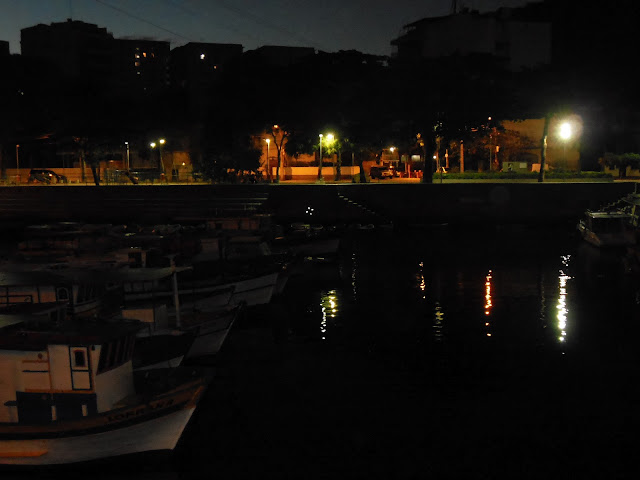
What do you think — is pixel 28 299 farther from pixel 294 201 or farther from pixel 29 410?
pixel 294 201

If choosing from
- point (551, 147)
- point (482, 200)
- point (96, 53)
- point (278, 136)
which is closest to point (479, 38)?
point (551, 147)

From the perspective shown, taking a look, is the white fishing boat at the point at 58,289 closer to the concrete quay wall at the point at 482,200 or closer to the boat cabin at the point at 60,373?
the boat cabin at the point at 60,373

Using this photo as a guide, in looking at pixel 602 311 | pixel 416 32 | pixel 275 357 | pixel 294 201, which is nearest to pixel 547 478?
pixel 275 357

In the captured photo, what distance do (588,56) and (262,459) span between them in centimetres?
9915

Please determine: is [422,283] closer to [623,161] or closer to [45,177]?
[623,161]

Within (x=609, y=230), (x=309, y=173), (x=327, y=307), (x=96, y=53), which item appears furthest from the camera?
(x=96, y=53)

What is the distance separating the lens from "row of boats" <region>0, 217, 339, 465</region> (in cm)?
1400

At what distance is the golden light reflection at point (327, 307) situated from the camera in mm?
26583

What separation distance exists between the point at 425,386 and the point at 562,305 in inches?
507

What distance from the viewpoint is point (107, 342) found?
1437cm

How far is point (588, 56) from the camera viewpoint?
100 m

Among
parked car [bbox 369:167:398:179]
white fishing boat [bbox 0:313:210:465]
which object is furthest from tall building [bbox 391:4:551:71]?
white fishing boat [bbox 0:313:210:465]

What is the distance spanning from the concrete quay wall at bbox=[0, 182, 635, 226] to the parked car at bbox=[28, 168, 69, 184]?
1181 centimetres

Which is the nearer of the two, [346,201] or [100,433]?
[100,433]
